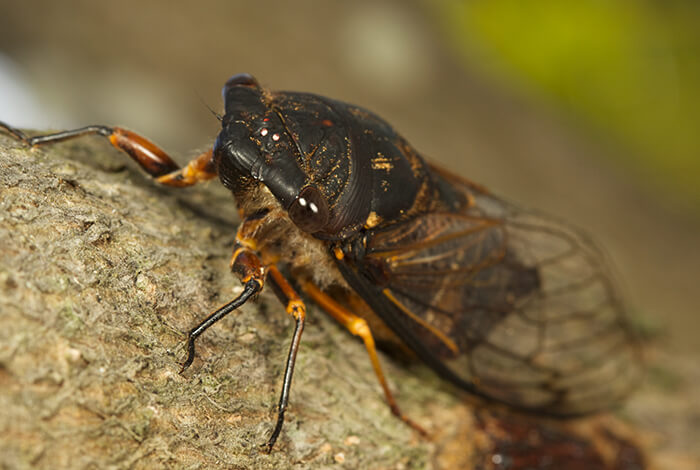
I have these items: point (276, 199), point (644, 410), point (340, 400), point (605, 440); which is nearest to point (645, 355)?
point (644, 410)

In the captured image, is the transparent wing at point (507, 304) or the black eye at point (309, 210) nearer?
the black eye at point (309, 210)

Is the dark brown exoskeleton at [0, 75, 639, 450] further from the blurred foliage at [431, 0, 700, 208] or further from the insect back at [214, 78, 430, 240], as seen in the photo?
the blurred foliage at [431, 0, 700, 208]

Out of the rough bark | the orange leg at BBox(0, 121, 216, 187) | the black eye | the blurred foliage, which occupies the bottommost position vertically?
the rough bark

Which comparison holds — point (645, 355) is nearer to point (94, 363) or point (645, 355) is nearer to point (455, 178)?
point (455, 178)

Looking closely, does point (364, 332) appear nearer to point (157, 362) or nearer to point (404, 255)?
point (404, 255)

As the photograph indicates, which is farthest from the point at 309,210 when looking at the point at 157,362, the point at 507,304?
the point at 507,304

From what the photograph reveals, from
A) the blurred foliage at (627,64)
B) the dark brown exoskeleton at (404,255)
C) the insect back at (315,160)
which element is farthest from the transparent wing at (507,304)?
the blurred foliage at (627,64)

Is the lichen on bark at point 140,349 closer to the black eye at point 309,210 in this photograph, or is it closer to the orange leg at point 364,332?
the orange leg at point 364,332

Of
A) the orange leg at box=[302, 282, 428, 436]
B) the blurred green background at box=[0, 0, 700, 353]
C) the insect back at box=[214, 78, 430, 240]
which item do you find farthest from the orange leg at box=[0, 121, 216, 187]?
the blurred green background at box=[0, 0, 700, 353]
